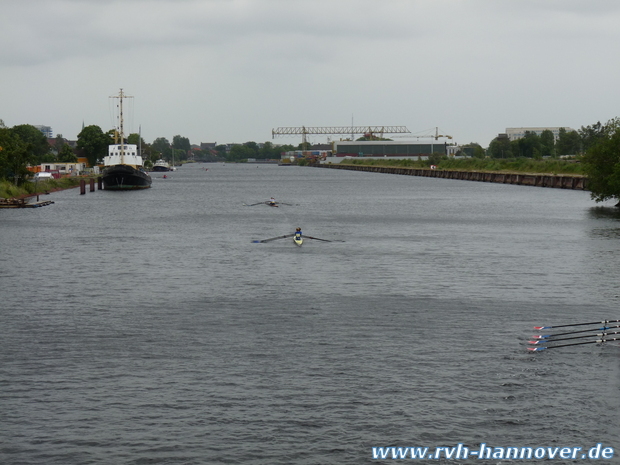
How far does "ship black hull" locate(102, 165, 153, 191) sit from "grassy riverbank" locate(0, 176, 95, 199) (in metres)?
10.1

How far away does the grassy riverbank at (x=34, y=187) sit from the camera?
117 m

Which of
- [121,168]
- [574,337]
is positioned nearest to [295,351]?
[574,337]

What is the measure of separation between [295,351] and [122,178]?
135055mm

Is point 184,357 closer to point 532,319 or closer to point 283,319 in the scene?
point 283,319

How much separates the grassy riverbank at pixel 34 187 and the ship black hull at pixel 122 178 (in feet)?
33.2

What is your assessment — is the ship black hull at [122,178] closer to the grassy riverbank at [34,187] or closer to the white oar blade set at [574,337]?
the grassy riverbank at [34,187]

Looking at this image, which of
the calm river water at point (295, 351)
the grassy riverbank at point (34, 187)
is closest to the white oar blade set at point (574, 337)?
the calm river water at point (295, 351)

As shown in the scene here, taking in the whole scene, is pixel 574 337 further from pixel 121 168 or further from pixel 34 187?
pixel 121 168

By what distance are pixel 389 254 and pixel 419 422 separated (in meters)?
37.4

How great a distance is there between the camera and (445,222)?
90.7 meters

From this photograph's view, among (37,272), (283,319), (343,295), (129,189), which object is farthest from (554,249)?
(129,189)

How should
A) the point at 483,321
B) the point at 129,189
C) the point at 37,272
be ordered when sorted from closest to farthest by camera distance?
the point at 483,321, the point at 37,272, the point at 129,189

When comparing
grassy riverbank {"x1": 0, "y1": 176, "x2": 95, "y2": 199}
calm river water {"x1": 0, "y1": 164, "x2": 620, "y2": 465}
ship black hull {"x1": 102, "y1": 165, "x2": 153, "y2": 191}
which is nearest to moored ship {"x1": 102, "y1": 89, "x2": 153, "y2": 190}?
ship black hull {"x1": 102, "y1": 165, "x2": 153, "y2": 191}

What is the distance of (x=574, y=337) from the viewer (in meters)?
32.6
